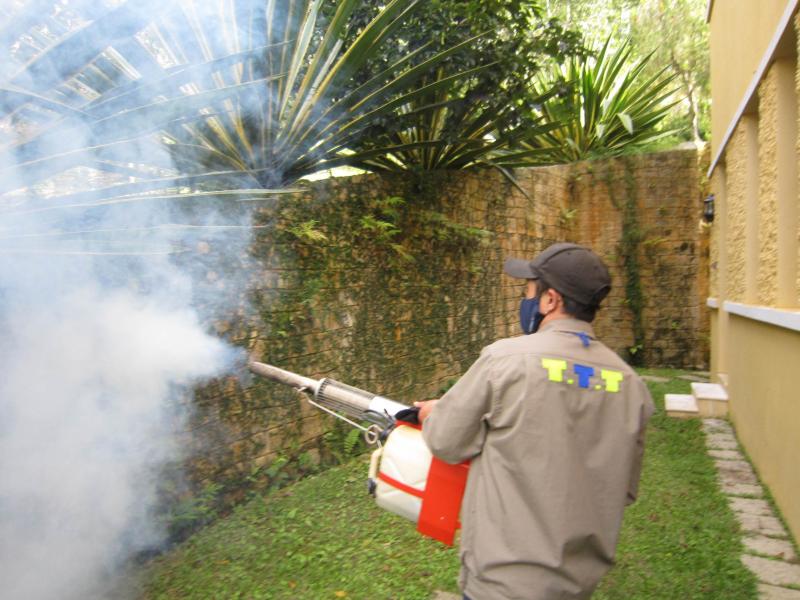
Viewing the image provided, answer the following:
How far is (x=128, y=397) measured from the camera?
3389 mm

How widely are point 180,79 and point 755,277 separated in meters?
4.59

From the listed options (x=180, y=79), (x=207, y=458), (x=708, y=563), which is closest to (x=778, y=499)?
(x=708, y=563)

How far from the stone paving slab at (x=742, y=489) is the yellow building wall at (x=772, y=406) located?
0.09m

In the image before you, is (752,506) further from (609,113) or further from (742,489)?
(609,113)

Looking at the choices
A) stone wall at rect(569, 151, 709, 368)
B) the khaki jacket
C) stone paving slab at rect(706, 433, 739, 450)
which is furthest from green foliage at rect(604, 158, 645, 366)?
the khaki jacket

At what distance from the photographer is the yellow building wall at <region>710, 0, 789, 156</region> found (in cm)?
448

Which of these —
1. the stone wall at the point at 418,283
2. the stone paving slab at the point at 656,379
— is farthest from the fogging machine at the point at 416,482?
the stone paving slab at the point at 656,379

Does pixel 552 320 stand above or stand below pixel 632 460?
above

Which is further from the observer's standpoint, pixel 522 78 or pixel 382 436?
pixel 522 78

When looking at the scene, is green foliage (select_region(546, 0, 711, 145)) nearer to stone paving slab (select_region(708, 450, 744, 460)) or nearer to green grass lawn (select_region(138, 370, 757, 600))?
stone paving slab (select_region(708, 450, 744, 460))

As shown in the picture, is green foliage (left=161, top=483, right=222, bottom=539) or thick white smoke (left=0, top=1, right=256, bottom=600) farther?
green foliage (left=161, top=483, right=222, bottom=539)

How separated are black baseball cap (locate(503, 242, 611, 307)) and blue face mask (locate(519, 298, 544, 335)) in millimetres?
179

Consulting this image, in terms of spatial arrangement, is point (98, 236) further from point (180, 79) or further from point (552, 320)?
point (552, 320)

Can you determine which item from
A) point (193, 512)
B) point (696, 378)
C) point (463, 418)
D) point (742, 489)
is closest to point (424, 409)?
point (463, 418)
